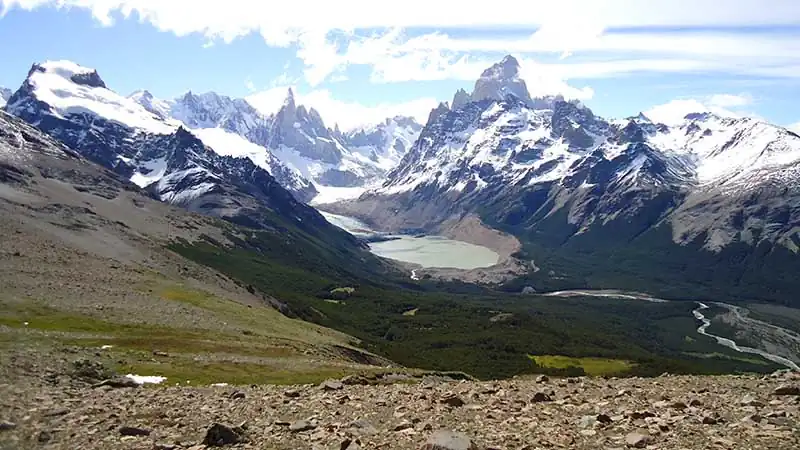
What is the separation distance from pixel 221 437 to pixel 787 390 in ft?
83.4

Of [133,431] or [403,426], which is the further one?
[133,431]

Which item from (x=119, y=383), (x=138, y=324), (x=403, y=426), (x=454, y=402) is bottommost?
(x=138, y=324)

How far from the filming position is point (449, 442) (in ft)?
79.8

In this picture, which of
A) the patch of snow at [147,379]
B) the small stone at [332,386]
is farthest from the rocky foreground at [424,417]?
the patch of snow at [147,379]

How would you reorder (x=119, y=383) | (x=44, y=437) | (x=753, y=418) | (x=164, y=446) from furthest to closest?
(x=119, y=383), (x=44, y=437), (x=753, y=418), (x=164, y=446)

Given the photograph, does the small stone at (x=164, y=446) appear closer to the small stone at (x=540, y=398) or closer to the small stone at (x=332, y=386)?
the small stone at (x=332, y=386)

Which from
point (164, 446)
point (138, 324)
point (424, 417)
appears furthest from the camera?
point (138, 324)

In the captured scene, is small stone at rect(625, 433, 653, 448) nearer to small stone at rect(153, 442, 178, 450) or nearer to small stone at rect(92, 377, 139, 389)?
small stone at rect(153, 442, 178, 450)

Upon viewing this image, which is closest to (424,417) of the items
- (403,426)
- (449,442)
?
(403,426)

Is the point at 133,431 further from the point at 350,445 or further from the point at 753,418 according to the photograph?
the point at 753,418

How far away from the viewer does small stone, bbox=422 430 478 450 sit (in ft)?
78.6

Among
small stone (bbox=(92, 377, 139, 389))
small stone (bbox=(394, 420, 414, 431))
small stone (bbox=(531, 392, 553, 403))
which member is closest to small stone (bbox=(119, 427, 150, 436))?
small stone (bbox=(394, 420, 414, 431))

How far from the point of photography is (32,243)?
524ft

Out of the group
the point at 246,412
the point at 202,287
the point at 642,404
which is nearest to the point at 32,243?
the point at 202,287
